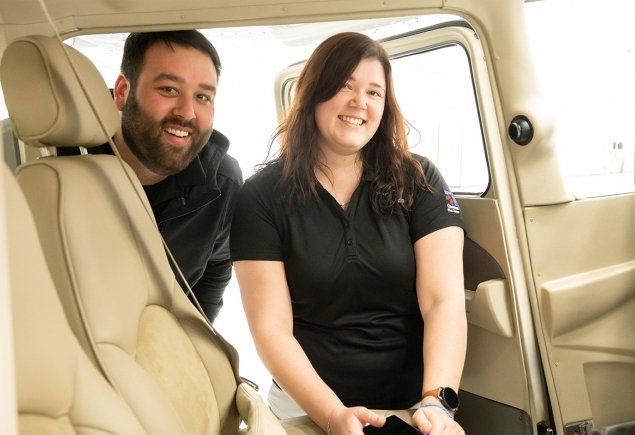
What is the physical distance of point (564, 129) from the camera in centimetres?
208

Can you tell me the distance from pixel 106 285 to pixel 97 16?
2.51 feet

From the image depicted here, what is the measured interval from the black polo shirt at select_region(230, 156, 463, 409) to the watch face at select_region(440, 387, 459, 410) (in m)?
0.19

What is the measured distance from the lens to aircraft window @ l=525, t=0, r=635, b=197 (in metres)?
2.05

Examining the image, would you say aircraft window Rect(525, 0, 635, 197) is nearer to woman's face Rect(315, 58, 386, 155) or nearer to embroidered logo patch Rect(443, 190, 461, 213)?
embroidered logo patch Rect(443, 190, 461, 213)

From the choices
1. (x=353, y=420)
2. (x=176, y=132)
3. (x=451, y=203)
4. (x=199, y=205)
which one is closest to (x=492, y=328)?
(x=451, y=203)

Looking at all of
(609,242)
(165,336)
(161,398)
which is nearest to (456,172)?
(609,242)

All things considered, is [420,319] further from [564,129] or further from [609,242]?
[564,129]

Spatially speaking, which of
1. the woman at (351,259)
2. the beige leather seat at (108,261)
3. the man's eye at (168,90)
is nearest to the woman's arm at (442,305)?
the woman at (351,259)

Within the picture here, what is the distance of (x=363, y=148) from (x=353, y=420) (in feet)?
2.73

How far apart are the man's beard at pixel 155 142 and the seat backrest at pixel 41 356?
107 cm

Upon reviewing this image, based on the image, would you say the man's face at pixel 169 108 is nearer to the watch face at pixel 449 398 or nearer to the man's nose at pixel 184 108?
the man's nose at pixel 184 108

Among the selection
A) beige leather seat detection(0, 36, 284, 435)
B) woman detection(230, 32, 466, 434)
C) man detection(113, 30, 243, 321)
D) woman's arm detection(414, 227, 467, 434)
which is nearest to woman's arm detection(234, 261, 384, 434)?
woman detection(230, 32, 466, 434)

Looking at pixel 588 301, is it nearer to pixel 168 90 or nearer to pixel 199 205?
pixel 199 205

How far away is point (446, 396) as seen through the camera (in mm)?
1779
